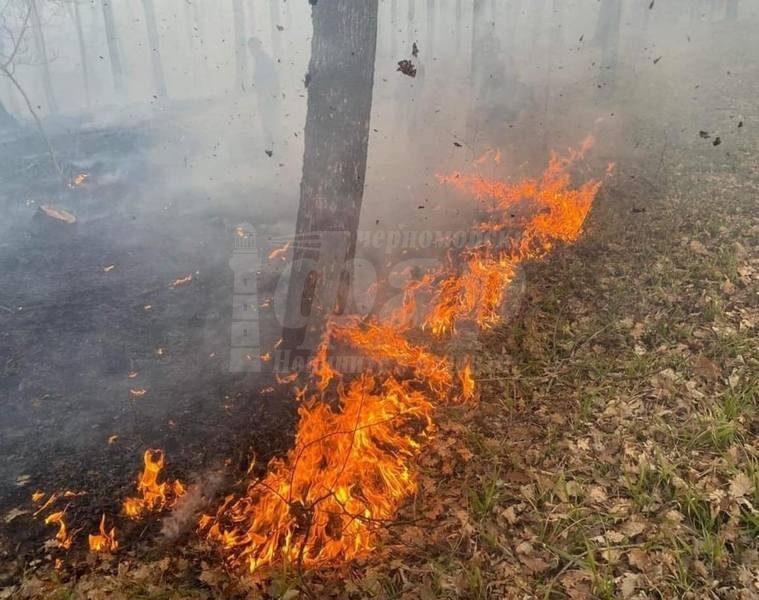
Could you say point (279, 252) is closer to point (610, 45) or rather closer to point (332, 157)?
point (332, 157)

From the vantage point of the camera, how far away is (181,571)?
4008mm

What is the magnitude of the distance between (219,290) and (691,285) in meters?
7.47

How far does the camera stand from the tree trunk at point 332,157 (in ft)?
18.1

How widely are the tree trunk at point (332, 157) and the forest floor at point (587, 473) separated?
228cm

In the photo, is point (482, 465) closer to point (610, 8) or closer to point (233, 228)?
point (233, 228)

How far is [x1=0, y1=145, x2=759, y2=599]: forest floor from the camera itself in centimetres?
365

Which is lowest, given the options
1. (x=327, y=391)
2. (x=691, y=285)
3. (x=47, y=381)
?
(x=47, y=381)

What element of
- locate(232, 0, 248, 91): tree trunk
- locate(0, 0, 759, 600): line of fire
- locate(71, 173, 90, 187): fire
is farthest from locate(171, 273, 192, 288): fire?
locate(232, 0, 248, 91): tree trunk

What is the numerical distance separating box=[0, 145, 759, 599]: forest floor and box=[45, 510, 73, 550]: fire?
30cm

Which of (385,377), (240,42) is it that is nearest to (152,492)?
(385,377)

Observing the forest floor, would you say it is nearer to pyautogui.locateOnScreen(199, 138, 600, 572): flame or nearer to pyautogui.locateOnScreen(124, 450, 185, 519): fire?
pyautogui.locateOnScreen(199, 138, 600, 572): flame

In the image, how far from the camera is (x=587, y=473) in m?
4.43

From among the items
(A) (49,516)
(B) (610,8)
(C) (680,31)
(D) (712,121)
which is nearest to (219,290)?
(A) (49,516)

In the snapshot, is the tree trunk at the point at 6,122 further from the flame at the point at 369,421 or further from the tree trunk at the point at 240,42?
the flame at the point at 369,421
